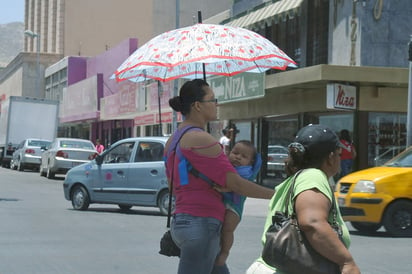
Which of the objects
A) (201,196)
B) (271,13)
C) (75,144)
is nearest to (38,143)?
(75,144)

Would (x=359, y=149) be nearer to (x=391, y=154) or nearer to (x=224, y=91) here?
(x=391, y=154)

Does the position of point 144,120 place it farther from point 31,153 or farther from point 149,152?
point 149,152

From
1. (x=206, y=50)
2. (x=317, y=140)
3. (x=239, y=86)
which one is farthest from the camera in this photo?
(x=239, y=86)

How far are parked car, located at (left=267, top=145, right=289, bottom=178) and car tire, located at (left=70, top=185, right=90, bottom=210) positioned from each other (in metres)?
10.2

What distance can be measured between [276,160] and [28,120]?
18513 millimetres

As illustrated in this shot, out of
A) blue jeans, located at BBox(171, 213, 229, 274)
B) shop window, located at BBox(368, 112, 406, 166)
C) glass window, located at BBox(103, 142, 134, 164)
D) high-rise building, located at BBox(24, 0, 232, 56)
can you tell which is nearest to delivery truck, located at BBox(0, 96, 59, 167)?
shop window, located at BBox(368, 112, 406, 166)

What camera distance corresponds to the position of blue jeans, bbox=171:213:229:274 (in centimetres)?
422

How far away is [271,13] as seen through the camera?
2403 cm

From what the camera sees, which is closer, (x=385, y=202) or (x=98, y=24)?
(x=385, y=202)

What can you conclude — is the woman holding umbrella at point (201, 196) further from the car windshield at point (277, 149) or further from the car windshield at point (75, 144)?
the car windshield at point (75, 144)

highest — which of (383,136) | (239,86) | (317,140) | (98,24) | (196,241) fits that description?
(98,24)

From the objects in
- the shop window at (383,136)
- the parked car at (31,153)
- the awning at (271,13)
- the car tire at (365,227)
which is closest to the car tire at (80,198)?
the car tire at (365,227)

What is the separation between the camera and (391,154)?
21766mm

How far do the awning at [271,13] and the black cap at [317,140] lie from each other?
19417mm
